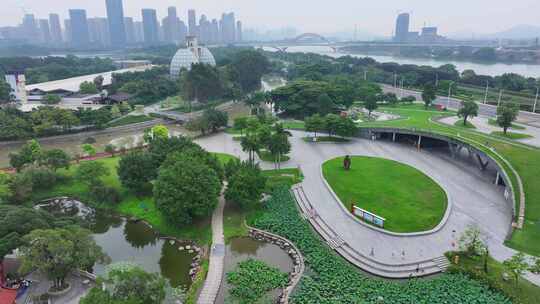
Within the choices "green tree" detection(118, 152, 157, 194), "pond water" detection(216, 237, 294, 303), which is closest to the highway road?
"pond water" detection(216, 237, 294, 303)

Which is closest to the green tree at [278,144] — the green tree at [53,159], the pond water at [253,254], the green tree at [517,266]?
the pond water at [253,254]

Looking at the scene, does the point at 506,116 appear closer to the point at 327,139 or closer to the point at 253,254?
the point at 327,139

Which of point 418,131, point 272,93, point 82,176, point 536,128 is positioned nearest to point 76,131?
point 82,176

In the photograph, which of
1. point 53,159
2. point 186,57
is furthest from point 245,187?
point 186,57

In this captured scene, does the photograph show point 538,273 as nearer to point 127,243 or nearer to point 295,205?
point 295,205

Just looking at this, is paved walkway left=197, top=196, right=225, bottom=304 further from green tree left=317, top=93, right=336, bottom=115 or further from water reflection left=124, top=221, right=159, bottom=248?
green tree left=317, top=93, right=336, bottom=115
